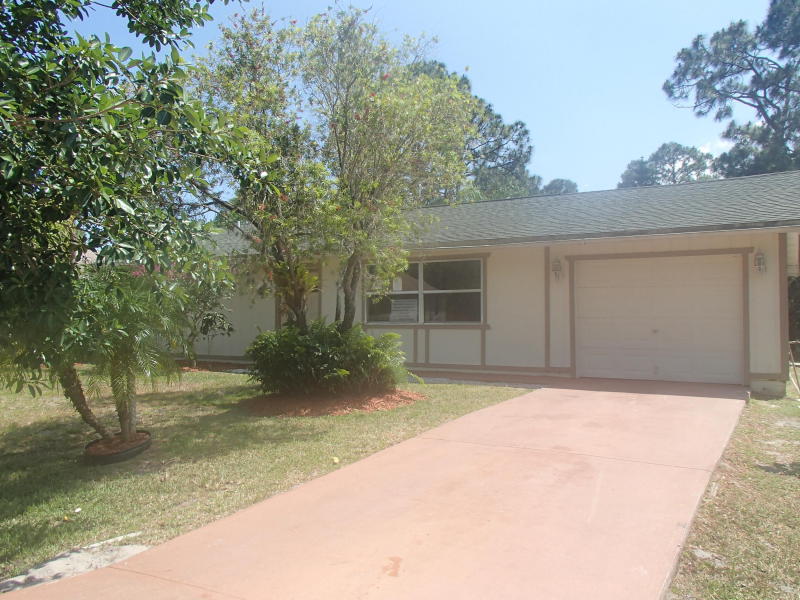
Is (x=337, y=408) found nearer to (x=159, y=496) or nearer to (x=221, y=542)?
Answer: (x=159, y=496)

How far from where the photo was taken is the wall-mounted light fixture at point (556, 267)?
12.1m

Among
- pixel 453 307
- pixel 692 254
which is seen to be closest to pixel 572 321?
pixel 692 254

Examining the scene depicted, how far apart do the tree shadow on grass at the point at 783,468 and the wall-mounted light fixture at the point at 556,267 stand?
6.59 metres

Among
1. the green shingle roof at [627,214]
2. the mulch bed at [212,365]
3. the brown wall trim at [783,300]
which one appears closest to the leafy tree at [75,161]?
the green shingle roof at [627,214]

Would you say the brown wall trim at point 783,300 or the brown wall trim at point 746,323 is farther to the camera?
the brown wall trim at point 746,323

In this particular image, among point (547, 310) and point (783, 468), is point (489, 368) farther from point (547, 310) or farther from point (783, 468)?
point (783, 468)

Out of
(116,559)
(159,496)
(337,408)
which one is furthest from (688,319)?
(116,559)

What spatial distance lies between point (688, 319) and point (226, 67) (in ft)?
29.6

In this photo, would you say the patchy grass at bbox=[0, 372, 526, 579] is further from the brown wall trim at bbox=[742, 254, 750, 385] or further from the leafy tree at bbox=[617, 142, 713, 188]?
the leafy tree at bbox=[617, 142, 713, 188]

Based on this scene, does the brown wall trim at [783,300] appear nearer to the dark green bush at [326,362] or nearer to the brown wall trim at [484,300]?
the brown wall trim at [484,300]

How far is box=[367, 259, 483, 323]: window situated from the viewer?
13.1 metres

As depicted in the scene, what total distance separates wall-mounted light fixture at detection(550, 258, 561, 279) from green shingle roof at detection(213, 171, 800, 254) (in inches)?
26.4

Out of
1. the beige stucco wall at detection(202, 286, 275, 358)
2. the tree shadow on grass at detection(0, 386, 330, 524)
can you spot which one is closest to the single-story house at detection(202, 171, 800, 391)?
the beige stucco wall at detection(202, 286, 275, 358)

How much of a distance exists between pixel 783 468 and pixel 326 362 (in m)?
6.07
